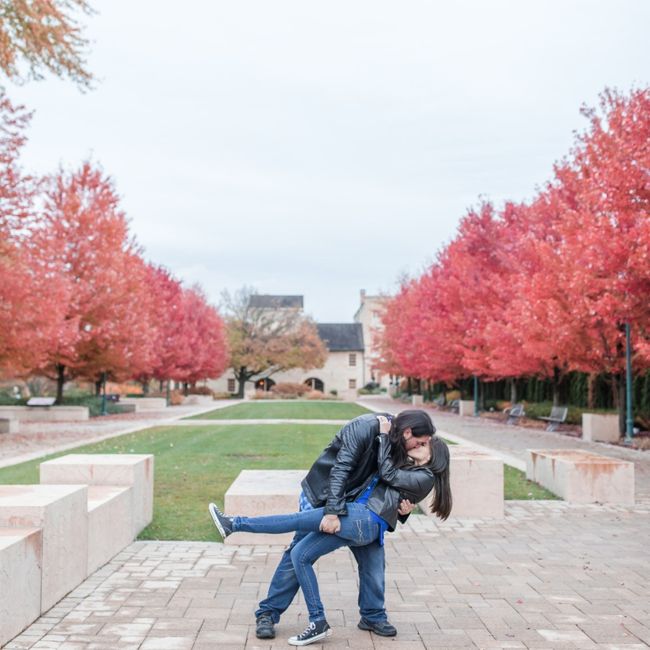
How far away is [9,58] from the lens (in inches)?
444

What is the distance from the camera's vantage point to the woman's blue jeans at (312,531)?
4.70 metres

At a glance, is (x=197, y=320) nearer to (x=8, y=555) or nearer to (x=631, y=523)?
(x=631, y=523)

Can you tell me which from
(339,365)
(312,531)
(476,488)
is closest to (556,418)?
(476,488)

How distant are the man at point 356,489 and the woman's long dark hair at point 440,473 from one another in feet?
0.41

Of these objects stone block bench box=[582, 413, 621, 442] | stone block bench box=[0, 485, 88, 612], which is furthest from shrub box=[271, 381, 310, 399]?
stone block bench box=[0, 485, 88, 612]

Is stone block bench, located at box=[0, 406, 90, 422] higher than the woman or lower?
lower

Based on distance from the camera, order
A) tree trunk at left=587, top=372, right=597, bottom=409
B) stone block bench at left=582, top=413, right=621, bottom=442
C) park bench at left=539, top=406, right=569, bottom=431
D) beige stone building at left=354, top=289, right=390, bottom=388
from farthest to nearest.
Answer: beige stone building at left=354, top=289, right=390, bottom=388, tree trunk at left=587, top=372, right=597, bottom=409, park bench at left=539, top=406, right=569, bottom=431, stone block bench at left=582, top=413, right=621, bottom=442

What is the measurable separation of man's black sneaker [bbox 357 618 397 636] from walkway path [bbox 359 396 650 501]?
7107mm

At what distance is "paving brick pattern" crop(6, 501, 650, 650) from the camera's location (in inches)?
193

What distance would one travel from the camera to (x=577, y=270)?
17.9 m

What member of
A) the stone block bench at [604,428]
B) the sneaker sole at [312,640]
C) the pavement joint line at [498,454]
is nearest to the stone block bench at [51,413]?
the pavement joint line at [498,454]

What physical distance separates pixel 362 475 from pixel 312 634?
3.38 feet

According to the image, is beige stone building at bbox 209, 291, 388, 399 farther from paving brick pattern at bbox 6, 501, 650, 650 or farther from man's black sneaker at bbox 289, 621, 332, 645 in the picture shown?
man's black sneaker at bbox 289, 621, 332, 645

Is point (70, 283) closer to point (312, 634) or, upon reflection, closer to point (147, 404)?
point (147, 404)
